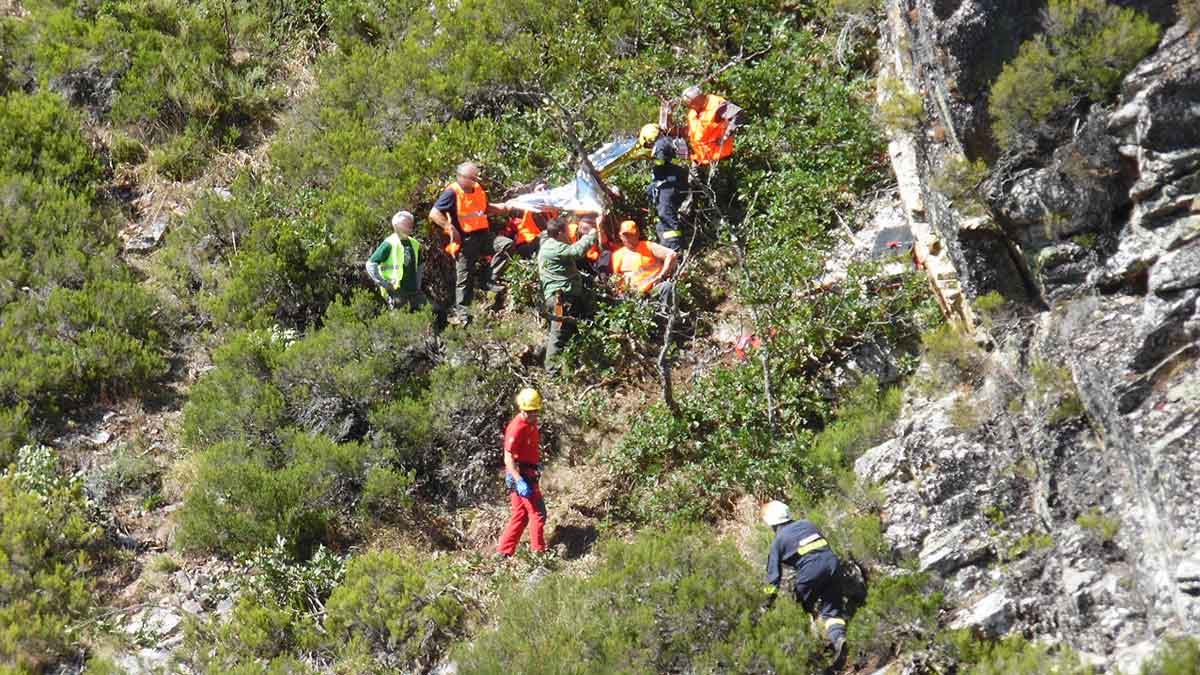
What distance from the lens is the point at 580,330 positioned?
38.4 ft

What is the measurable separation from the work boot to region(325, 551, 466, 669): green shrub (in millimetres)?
3093

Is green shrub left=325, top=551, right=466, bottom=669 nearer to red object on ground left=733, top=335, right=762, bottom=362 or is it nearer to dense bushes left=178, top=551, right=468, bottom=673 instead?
dense bushes left=178, top=551, right=468, bottom=673

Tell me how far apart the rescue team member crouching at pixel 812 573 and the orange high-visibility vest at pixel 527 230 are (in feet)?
15.8

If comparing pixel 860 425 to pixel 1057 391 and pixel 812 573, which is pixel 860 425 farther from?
pixel 1057 391

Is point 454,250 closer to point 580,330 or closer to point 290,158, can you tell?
point 580,330

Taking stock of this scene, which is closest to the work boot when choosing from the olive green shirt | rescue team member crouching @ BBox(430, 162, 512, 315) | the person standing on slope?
the olive green shirt

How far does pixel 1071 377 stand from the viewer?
8102mm

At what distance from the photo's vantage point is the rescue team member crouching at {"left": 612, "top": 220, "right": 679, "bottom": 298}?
462 inches

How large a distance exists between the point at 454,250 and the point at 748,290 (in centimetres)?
320

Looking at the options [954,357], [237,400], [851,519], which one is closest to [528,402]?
[851,519]

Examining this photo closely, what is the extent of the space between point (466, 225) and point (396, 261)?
809 millimetres

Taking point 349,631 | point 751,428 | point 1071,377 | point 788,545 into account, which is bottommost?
point 751,428

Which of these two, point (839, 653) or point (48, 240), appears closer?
point (839, 653)

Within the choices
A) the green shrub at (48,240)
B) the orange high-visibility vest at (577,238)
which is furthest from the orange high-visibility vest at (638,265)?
the green shrub at (48,240)
